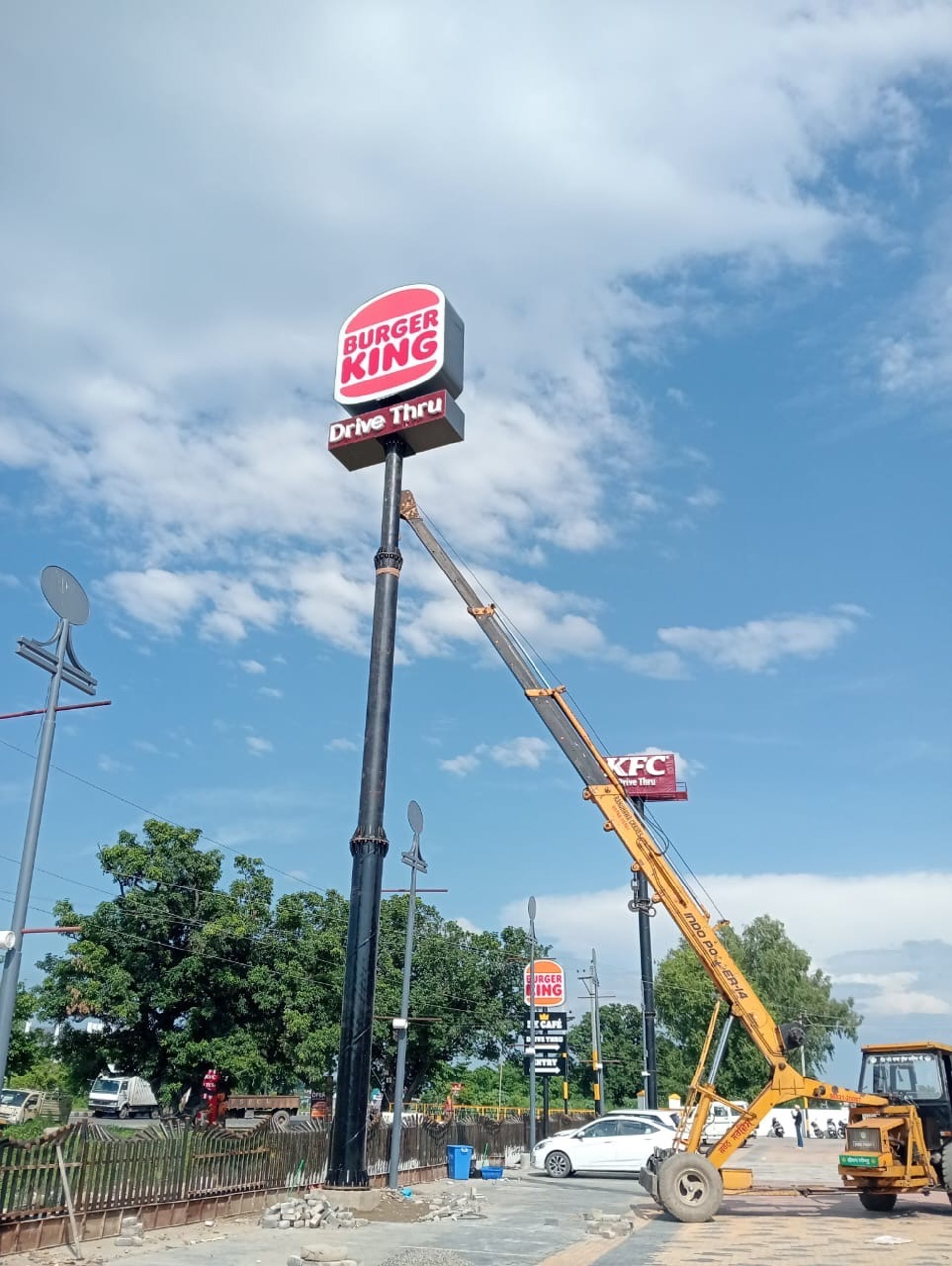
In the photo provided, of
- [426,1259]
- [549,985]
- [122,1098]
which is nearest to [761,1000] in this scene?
[549,985]

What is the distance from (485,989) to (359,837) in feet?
133

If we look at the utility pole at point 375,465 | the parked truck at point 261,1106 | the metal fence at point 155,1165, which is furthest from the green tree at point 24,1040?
the utility pole at point 375,465

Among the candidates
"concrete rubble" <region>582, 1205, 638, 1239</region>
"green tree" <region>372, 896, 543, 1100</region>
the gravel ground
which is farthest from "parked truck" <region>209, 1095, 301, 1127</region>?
the gravel ground

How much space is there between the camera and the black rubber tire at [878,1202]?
17125 mm

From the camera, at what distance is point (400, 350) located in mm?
22422

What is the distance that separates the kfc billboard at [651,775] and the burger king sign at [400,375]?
31.2 meters

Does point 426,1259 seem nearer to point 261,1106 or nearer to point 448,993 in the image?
point 261,1106

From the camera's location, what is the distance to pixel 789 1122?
64188 mm

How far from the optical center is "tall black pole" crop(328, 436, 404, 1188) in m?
16.7

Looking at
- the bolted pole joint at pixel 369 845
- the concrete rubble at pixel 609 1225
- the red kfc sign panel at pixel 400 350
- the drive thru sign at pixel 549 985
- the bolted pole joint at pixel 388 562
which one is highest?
the red kfc sign panel at pixel 400 350

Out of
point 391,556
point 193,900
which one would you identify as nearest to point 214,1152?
point 391,556

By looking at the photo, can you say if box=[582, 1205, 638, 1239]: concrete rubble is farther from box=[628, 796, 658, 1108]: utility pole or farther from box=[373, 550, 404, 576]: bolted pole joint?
box=[628, 796, 658, 1108]: utility pole

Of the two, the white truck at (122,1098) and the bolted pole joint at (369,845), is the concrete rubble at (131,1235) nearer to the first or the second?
the bolted pole joint at (369,845)

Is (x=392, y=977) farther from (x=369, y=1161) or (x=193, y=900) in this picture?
(x=369, y=1161)
